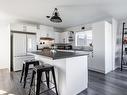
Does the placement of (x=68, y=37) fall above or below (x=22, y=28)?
below

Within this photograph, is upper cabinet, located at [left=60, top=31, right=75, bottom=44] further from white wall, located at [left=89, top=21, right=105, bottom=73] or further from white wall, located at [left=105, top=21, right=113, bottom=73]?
white wall, located at [left=105, top=21, right=113, bottom=73]

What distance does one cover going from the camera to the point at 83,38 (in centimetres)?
596

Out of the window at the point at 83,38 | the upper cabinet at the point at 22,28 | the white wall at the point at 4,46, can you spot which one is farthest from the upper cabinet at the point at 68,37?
the white wall at the point at 4,46

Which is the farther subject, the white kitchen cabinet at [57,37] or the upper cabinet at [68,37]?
the white kitchen cabinet at [57,37]

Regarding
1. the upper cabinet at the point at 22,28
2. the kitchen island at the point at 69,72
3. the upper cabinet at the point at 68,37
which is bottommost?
the kitchen island at the point at 69,72

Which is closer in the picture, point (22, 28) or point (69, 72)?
point (69, 72)

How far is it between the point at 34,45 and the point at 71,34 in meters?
2.37

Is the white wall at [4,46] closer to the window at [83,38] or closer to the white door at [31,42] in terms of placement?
the white door at [31,42]

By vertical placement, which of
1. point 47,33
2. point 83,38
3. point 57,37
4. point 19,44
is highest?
point 47,33

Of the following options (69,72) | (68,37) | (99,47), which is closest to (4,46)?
(68,37)

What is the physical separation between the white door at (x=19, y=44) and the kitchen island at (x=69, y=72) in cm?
255

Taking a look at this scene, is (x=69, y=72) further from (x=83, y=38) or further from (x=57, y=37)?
(x=57, y=37)

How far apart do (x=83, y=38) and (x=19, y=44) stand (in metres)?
3.39

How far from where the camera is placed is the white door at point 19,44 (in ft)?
14.8
